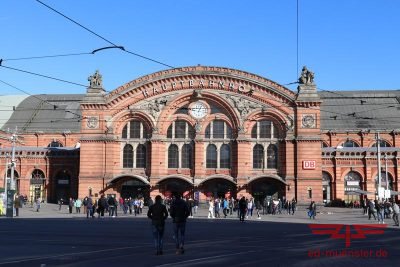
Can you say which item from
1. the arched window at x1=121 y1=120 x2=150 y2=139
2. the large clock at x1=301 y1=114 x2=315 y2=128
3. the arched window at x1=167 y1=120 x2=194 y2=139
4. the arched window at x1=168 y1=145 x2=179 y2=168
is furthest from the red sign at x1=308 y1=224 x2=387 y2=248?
the arched window at x1=121 y1=120 x2=150 y2=139

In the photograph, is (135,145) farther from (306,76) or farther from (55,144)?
(306,76)

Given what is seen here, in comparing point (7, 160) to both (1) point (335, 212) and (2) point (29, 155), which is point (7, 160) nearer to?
(2) point (29, 155)

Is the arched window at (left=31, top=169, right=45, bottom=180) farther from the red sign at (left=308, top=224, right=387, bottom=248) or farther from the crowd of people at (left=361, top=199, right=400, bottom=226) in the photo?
the red sign at (left=308, top=224, right=387, bottom=248)

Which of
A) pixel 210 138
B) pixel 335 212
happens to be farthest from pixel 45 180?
pixel 335 212

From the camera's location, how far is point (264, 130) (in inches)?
2281

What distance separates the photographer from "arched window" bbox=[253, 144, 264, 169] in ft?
190

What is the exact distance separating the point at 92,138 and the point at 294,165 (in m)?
21.4

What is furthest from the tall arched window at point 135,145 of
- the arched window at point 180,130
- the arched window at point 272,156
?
the arched window at point 272,156

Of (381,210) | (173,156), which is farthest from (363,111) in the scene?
(381,210)

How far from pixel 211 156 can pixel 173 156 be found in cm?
408

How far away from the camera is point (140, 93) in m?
59.0

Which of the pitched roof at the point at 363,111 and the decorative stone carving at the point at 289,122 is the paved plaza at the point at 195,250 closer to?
the decorative stone carving at the point at 289,122

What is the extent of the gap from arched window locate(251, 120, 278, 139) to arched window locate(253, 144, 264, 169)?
3.92 ft

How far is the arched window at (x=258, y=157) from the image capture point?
57.8 m
